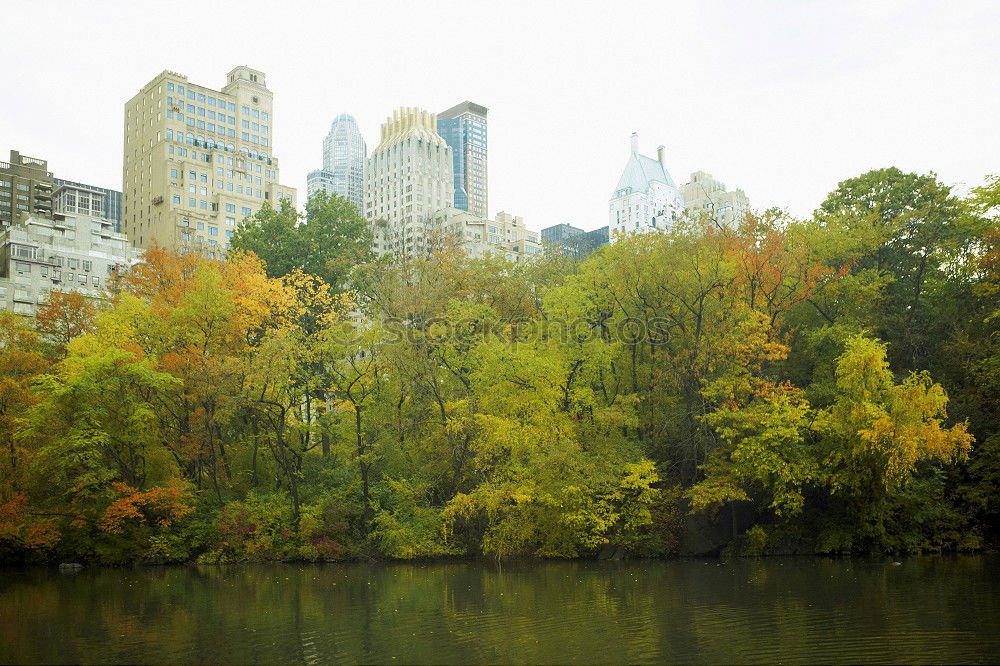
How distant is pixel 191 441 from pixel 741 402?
2356cm

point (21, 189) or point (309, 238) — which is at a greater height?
point (21, 189)

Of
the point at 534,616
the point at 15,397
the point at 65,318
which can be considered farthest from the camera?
the point at 65,318

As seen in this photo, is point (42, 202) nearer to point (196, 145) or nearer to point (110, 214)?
point (196, 145)

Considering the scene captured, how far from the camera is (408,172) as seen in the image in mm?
164250

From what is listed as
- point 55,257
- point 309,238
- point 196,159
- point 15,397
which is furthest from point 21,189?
point 15,397

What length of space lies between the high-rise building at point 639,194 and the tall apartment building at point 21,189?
108905 mm

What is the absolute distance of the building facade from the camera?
91375 millimetres

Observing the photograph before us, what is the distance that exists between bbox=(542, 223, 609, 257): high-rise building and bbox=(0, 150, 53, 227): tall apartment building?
7411 centimetres

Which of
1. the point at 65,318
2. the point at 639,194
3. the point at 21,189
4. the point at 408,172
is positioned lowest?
the point at 65,318

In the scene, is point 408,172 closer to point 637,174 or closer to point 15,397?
point 637,174

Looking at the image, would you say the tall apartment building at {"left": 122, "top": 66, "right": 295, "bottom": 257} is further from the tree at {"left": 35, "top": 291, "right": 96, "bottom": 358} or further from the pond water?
the pond water

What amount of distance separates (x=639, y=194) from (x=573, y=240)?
12992 cm

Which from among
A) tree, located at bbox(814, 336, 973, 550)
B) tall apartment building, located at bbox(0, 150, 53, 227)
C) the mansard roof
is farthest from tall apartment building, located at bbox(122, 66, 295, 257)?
tree, located at bbox(814, 336, 973, 550)

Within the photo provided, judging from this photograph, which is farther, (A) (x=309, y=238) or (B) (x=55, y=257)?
(B) (x=55, y=257)
